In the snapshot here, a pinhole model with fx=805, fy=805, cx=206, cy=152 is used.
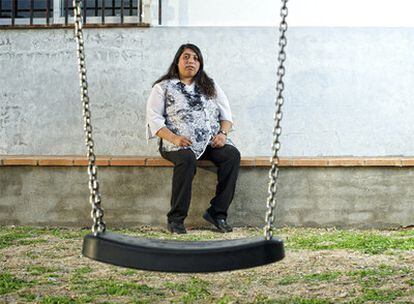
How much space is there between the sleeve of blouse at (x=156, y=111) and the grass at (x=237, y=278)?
28.6 inches

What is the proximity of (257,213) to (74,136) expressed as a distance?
5.69ft

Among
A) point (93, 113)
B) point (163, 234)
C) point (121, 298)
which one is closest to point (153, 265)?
point (121, 298)

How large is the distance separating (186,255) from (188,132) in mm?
2617

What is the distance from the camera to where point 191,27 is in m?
6.17

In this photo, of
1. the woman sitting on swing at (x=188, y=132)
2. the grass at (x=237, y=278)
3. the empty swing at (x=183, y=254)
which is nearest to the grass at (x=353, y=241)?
the grass at (x=237, y=278)

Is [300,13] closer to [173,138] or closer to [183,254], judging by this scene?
[173,138]

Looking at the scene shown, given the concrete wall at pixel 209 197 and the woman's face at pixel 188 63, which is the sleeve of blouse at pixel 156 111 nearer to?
the woman's face at pixel 188 63

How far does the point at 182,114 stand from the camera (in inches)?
195

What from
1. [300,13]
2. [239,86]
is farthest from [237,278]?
[300,13]

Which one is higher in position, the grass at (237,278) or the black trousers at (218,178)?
the black trousers at (218,178)

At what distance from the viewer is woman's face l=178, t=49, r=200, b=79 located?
4985mm

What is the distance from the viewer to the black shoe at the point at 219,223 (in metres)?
4.98

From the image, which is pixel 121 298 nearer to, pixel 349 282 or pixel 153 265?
pixel 153 265

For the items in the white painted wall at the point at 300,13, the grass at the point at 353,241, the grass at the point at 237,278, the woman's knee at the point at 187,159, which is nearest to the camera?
the grass at the point at 237,278
